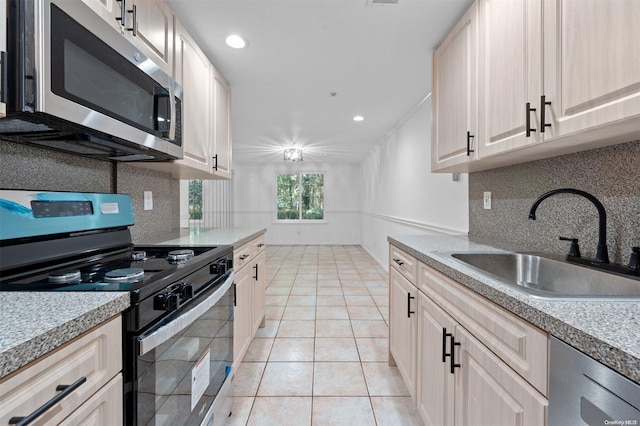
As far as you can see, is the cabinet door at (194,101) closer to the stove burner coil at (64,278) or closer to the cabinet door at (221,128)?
the cabinet door at (221,128)

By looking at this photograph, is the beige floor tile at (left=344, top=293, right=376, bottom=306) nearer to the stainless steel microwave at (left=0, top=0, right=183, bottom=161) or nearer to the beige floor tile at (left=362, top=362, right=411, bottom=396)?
the beige floor tile at (left=362, top=362, right=411, bottom=396)

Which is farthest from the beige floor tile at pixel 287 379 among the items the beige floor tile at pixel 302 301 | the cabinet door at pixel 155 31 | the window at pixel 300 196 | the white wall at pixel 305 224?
the window at pixel 300 196

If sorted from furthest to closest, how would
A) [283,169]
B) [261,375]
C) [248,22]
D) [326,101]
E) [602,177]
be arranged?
[283,169] < [326,101] < [261,375] < [248,22] < [602,177]

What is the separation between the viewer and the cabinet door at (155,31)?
1.31 m

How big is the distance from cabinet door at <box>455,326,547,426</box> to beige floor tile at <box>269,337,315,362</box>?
52.5 inches

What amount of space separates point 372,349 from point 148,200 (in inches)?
77.2

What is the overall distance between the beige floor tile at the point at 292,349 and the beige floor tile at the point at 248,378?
0.13 m

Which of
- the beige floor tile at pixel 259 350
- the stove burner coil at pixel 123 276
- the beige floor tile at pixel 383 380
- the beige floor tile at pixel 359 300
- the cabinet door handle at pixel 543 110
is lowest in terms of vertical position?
the beige floor tile at pixel 383 380

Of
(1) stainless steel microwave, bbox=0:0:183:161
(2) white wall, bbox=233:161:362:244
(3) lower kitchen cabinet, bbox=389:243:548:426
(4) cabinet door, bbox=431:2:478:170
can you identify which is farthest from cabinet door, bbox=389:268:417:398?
(2) white wall, bbox=233:161:362:244

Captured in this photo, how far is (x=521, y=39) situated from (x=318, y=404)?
6.69ft

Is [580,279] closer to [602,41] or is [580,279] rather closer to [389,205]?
[602,41]

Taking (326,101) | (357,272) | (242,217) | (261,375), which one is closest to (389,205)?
(357,272)

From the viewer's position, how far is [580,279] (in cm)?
114

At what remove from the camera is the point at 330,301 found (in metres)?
3.42
